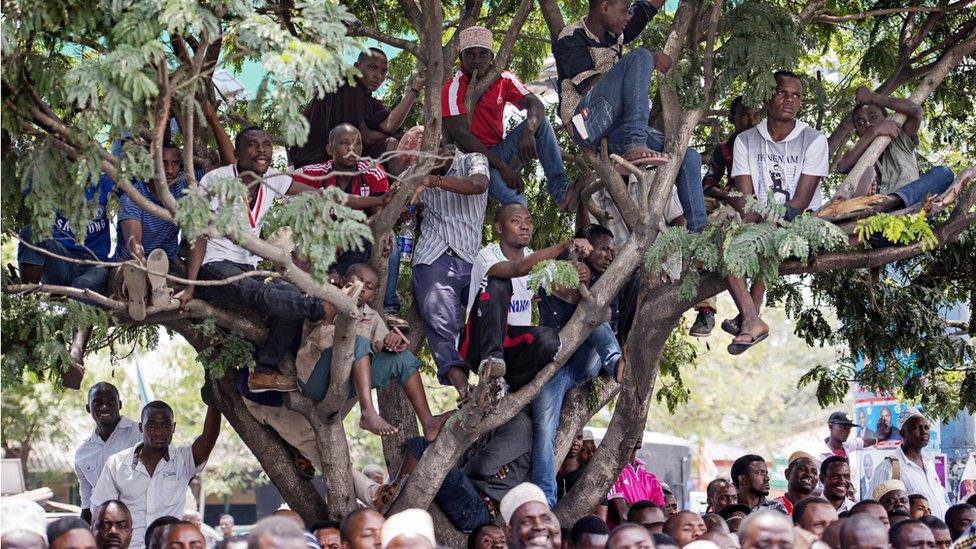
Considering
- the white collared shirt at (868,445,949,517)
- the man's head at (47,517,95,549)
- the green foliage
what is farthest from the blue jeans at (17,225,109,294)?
the white collared shirt at (868,445,949,517)

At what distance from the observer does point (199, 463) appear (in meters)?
8.47

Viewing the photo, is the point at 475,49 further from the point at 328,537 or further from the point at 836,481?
the point at 836,481

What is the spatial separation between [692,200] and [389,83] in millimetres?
3799

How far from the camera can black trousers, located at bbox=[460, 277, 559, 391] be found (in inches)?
297

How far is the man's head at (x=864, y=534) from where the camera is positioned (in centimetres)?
588

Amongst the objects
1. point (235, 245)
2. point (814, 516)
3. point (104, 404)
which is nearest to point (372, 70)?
point (235, 245)

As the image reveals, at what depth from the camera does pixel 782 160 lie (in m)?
8.19

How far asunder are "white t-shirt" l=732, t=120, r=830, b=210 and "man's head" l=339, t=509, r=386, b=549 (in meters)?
3.35

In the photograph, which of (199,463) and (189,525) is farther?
(199,463)

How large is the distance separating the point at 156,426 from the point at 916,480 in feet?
19.9

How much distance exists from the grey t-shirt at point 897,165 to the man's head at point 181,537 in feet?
16.0

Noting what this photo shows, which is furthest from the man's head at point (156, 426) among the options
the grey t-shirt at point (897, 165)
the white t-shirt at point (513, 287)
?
the grey t-shirt at point (897, 165)

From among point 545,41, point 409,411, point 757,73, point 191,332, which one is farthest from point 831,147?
point 191,332

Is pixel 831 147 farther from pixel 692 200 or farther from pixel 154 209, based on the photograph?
pixel 154 209
